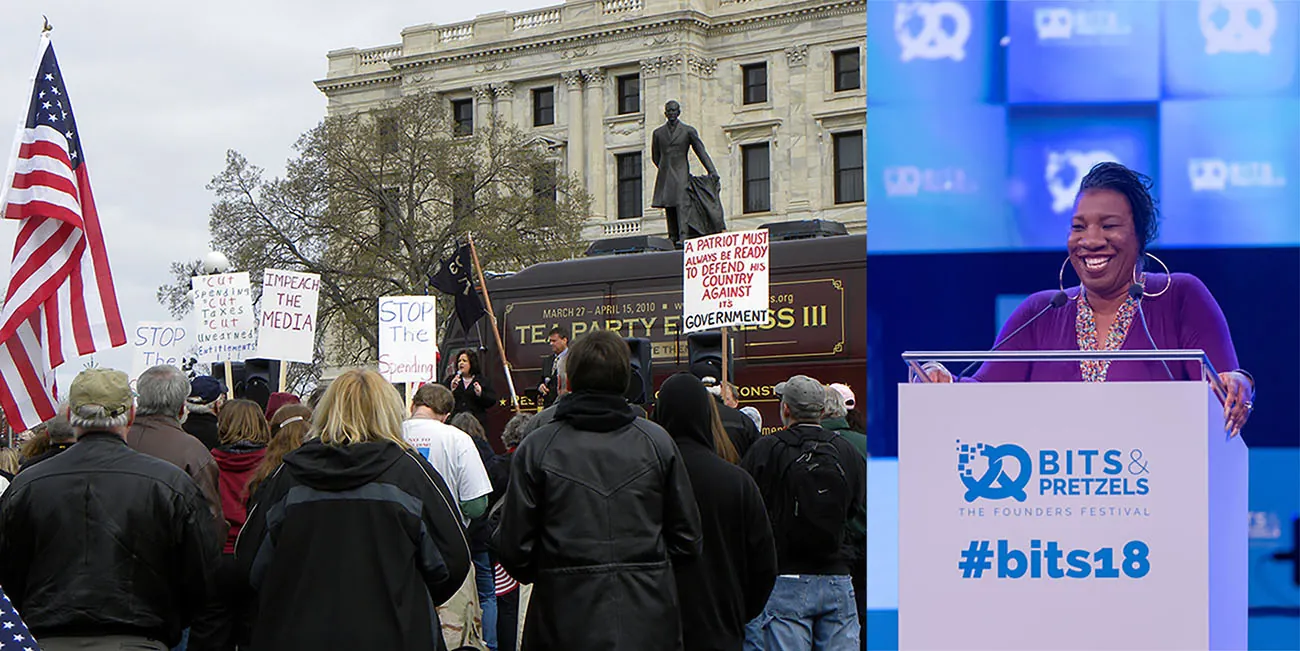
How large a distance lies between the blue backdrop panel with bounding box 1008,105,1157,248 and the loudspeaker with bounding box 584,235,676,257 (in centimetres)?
1612

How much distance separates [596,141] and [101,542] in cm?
5617

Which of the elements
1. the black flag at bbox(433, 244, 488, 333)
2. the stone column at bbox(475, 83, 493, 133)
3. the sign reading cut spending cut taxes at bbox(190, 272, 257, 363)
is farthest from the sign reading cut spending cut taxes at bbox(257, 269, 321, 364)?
the stone column at bbox(475, 83, 493, 133)

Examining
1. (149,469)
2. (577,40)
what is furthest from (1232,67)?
(577,40)

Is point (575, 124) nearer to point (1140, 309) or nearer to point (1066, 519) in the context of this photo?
point (1140, 309)

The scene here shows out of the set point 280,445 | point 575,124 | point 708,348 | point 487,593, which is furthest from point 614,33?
point 280,445

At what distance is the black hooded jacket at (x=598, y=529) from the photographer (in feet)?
15.8

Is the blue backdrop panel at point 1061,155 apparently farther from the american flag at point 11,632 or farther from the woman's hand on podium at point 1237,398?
the american flag at point 11,632

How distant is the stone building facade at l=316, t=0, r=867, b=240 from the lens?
2212 inches

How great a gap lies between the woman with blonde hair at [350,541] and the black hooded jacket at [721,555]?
0.97 meters

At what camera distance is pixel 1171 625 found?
3.18 m

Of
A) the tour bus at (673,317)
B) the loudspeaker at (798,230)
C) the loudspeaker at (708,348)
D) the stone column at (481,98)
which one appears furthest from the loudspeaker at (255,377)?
the stone column at (481,98)

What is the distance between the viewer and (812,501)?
6.36 metres

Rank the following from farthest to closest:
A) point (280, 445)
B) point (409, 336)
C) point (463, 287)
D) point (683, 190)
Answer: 1. point (683, 190)
2. point (463, 287)
3. point (409, 336)
4. point (280, 445)

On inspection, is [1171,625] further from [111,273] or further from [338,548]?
[111,273]
